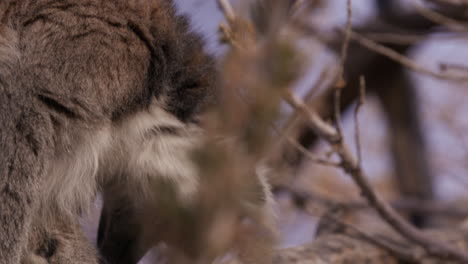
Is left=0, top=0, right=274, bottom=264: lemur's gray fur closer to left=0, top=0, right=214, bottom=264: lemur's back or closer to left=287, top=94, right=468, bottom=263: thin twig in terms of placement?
left=0, top=0, right=214, bottom=264: lemur's back

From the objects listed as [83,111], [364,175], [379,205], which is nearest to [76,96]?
[83,111]

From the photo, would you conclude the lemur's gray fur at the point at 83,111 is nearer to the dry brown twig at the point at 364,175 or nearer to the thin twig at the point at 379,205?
the dry brown twig at the point at 364,175

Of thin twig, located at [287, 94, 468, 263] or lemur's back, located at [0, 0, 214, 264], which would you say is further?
thin twig, located at [287, 94, 468, 263]

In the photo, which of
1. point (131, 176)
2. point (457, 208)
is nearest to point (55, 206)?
point (131, 176)

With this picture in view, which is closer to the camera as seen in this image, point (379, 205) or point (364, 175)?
point (364, 175)

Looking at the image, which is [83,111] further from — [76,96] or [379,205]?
[379,205]

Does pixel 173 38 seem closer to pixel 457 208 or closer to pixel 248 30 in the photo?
pixel 248 30

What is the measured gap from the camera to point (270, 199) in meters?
3.17

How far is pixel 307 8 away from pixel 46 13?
1.14 m

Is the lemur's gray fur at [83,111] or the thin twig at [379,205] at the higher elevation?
the lemur's gray fur at [83,111]

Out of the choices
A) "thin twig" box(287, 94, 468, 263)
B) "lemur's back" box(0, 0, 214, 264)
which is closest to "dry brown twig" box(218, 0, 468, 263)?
"thin twig" box(287, 94, 468, 263)

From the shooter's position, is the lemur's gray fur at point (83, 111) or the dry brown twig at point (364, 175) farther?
the dry brown twig at point (364, 175)

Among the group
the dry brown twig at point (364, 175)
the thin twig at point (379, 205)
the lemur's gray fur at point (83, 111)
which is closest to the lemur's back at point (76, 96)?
the lemur's gray fur at point (83, 111)

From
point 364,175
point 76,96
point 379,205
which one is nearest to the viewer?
point 76,96
